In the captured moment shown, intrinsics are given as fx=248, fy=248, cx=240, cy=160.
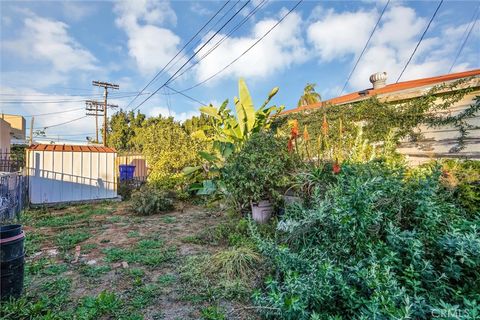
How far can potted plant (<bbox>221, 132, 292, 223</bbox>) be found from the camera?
15.2 feet

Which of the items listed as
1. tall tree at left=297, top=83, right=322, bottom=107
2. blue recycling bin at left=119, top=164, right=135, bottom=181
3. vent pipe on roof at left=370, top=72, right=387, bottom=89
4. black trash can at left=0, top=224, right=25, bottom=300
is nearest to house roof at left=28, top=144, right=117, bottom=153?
blue recycling bin at left=119, top=164, right=135, bottom=181

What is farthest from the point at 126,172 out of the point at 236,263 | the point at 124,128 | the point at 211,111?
the point at 124,128

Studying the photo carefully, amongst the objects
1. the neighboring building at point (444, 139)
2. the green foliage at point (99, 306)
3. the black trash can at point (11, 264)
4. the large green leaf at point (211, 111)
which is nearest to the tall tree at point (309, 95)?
the large green leaf at point (211, 111)

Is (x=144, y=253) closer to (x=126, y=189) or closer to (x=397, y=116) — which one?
(x=397, y=116)

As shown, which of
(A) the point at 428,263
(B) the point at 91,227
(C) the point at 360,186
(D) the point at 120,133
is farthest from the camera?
(D) the point at 120,133

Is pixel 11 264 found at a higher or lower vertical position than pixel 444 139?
lower

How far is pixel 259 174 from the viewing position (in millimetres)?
A: 4617

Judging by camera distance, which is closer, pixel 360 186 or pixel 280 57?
pixel 360 186

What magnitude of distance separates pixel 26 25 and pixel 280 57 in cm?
621

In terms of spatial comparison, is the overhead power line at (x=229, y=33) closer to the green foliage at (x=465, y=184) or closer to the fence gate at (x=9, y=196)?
the green foliage at (x=465, y=184)

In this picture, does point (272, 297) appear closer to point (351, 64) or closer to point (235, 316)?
point (235, 316)

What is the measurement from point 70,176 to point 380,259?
349 inches

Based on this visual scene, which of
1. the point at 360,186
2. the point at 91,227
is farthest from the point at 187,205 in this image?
the point at 360,186

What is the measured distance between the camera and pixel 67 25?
6.77 m
